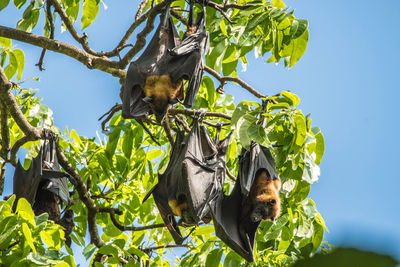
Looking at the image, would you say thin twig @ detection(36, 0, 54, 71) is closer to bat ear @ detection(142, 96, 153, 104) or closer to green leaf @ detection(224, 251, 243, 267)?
bat ear @ detection(142, 96, 153, 104)

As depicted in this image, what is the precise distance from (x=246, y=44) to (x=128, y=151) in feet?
8.15

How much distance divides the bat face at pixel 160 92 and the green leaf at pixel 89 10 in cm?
151

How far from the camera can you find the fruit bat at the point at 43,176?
5.55 m

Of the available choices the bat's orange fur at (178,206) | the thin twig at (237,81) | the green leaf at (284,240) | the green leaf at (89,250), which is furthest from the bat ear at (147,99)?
the green leaf at (89,250)

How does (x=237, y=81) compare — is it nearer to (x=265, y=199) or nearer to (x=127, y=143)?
(x=265, y=199)

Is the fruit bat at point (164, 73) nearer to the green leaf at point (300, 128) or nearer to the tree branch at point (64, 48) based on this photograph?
the tree branch at point (64, 48)

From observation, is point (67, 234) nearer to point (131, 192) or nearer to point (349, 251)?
point (131, 192)

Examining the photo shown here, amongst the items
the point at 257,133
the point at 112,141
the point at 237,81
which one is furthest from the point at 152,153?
the point at 257,133

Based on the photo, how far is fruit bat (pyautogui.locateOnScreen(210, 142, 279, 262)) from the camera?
15.6 feet

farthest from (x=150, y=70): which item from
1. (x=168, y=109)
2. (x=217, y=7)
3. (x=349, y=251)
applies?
(x=349, y=251)

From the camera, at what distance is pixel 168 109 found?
5.10 meters

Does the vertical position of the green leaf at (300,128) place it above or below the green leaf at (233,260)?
above

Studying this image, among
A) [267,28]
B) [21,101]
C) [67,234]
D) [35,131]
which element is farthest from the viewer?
[21,101]

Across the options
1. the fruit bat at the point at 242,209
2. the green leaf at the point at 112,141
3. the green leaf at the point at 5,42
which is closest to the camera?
the fruit bat at the point at 242,209
